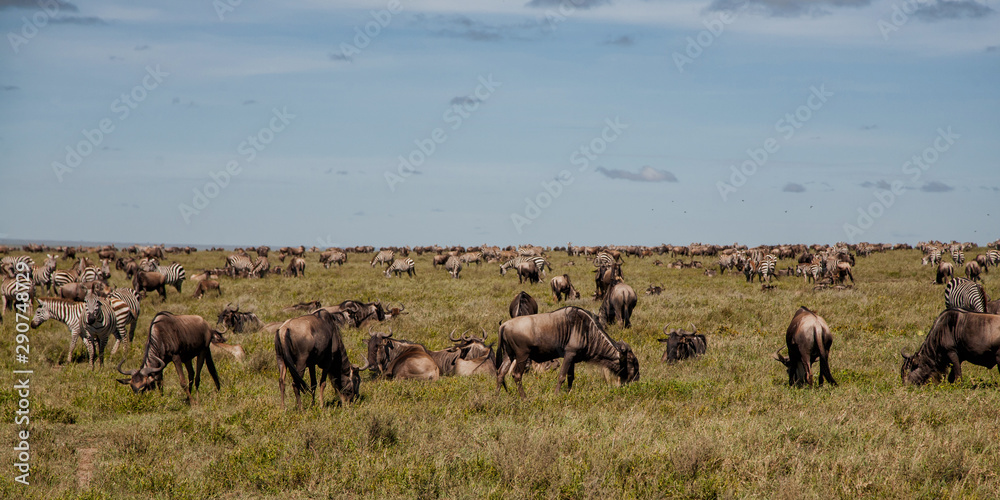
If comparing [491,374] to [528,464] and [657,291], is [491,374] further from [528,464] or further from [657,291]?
[657,291]

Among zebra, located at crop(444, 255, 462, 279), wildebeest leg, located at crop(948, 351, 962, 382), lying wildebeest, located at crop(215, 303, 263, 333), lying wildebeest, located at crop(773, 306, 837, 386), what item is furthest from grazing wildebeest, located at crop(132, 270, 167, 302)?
wildebeest leg, located at crop(948, 351, 962, 382)

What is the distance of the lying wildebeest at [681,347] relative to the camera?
14.6 metres

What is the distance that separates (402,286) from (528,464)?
90.6 ft

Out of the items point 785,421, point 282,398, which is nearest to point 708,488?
point 785,421

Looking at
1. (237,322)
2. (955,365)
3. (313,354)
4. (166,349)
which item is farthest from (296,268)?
(955,365)

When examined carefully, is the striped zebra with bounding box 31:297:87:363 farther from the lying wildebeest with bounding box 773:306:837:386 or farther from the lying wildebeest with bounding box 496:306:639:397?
the lying wildebeest with bounding box 773:306:837:386

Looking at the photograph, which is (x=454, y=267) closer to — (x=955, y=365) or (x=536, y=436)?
(x=955, y=365)

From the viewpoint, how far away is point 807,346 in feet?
38.2

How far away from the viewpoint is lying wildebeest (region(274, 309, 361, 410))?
10211mm

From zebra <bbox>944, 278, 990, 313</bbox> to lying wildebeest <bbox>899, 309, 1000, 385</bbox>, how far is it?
32.8 feet

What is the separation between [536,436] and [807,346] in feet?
20.0

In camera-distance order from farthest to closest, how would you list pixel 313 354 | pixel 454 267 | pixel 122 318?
pixel 454 267 < pixel 122 318 < pixel 313 354

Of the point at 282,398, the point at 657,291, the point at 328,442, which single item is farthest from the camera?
the point at 657,291

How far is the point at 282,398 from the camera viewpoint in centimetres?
1019
